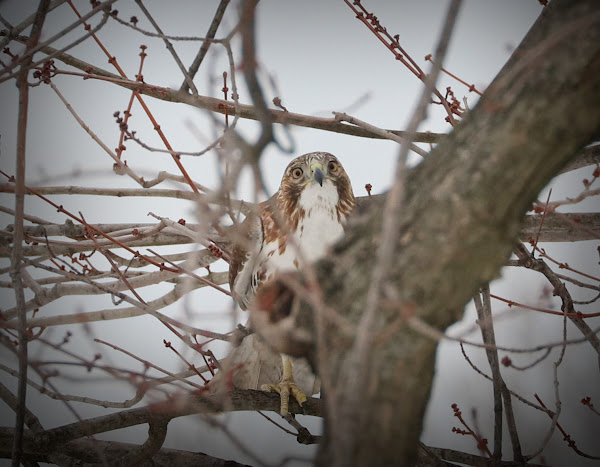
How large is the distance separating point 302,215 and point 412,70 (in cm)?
102

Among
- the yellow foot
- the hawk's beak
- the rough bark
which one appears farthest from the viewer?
the hawk's beak

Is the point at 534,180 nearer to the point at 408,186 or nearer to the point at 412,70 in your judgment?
the point at 408,186

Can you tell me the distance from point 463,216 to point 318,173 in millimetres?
1885

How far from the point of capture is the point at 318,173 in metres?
2.95

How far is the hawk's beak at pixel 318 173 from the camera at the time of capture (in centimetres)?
293

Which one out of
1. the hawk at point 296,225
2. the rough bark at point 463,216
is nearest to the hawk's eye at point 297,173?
the hawk at point 296,225

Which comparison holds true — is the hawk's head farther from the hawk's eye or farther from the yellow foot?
the yellow foot

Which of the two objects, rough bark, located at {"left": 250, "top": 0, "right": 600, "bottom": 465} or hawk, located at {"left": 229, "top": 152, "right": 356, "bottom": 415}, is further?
hawk, located at {"left": 229, "top": 152, "right": 356, "bottom": 415}

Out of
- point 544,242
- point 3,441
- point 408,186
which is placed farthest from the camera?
point 544,242

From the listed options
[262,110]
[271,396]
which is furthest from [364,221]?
[271,396]

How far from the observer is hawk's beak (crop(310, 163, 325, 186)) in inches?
115

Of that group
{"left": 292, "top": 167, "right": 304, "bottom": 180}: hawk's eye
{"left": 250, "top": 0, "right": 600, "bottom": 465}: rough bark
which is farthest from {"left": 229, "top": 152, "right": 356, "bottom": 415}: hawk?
{"left": 250, "top": 0, "right": 600, "bottom": 465}: rough bark

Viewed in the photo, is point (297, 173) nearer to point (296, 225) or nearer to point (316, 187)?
point (316, 187)

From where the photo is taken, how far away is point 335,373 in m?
1.12
